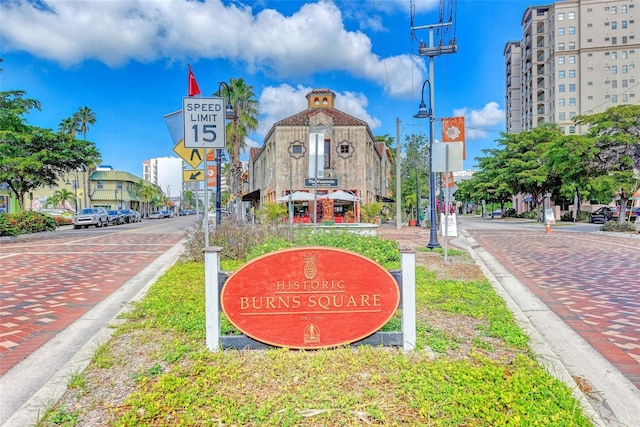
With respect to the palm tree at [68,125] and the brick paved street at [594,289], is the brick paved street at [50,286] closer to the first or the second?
the brick paved street at [594,289]

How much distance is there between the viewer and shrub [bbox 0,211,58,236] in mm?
19938

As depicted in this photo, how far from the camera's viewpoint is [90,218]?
104 feet

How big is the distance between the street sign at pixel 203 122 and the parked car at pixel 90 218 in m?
29.5

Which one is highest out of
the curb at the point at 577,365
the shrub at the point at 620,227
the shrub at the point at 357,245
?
the shrub at the point at 357,245

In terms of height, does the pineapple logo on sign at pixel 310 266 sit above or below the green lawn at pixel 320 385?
above

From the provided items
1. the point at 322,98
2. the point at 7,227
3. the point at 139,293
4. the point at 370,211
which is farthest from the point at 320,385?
the point at 322,98

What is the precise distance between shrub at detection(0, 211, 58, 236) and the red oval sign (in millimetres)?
21637

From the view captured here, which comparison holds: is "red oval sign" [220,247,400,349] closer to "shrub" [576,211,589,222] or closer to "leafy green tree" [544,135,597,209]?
"leafy green tree" [544,135,597,209]

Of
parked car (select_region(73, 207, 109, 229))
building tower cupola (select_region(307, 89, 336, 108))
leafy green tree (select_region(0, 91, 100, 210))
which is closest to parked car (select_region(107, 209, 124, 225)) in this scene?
parked car (select_region(73, 207, 109, 229))

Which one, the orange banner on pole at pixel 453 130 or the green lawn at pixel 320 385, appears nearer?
the green lawn at pixel 320 385

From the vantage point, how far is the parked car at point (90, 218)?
31203 millimetres

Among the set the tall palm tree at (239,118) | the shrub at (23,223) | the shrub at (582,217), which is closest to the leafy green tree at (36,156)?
the shrub at (23,223)

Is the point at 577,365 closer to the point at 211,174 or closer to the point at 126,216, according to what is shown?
the point at 211,174

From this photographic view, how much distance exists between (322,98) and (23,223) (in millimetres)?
23819
